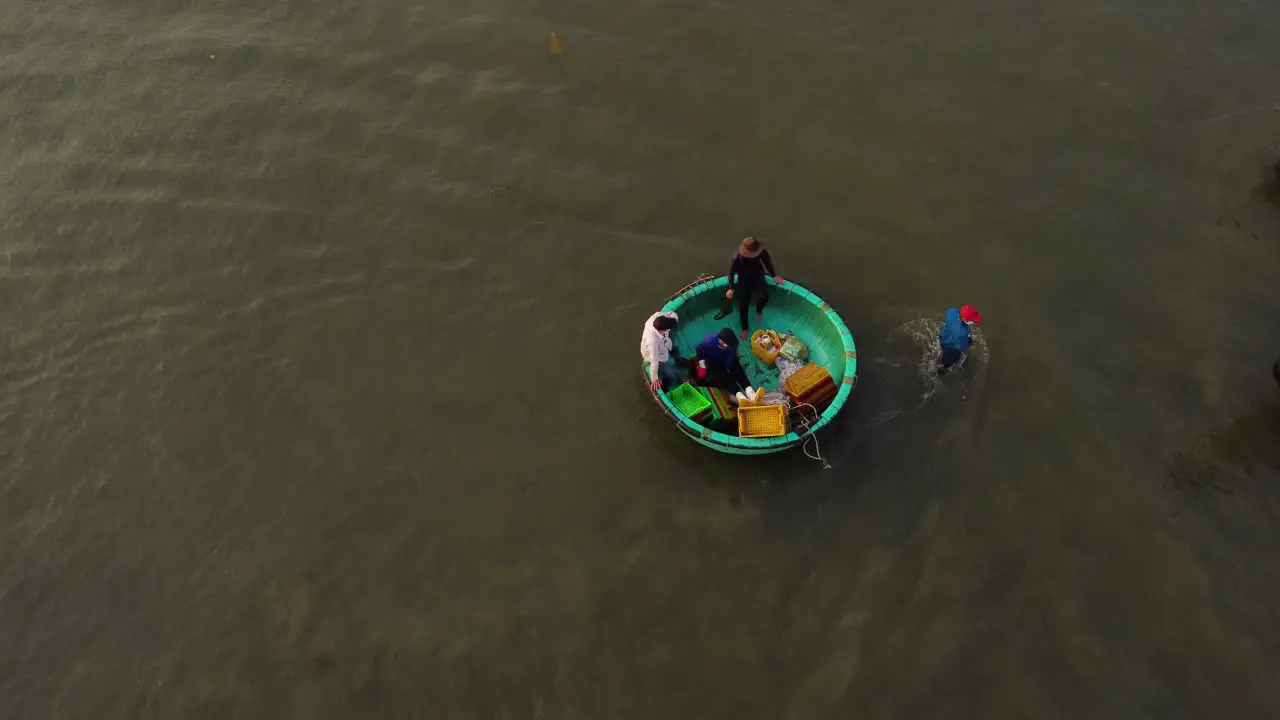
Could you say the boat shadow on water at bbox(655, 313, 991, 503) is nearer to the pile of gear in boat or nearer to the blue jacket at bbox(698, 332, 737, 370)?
the pile of gear in boat

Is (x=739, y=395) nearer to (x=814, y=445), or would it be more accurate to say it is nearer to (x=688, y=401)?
(x=688, y=401)

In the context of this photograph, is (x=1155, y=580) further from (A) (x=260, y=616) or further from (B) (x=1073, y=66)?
(A) (x=260, y=616)

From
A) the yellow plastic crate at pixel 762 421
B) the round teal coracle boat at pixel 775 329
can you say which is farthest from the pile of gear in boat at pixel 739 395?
the round teal coracle boat at pixel 775 329

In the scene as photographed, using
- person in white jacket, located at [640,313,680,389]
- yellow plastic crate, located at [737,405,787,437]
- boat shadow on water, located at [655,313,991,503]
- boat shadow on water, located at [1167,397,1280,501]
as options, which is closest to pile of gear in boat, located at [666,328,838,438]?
yellow plastic crate, located at [737,405,787,437]

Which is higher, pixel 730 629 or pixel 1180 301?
pixel 1180 301

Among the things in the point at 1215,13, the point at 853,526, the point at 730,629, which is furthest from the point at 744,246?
the point at 1215,13

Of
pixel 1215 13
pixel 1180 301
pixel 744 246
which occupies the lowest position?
pixel 1180 301

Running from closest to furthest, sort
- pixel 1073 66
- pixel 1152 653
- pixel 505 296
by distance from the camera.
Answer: pixel 1152 653 → pixel 505 296 → pixel 1073 66

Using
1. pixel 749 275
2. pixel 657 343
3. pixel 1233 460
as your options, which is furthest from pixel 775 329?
pixel 1233 460
